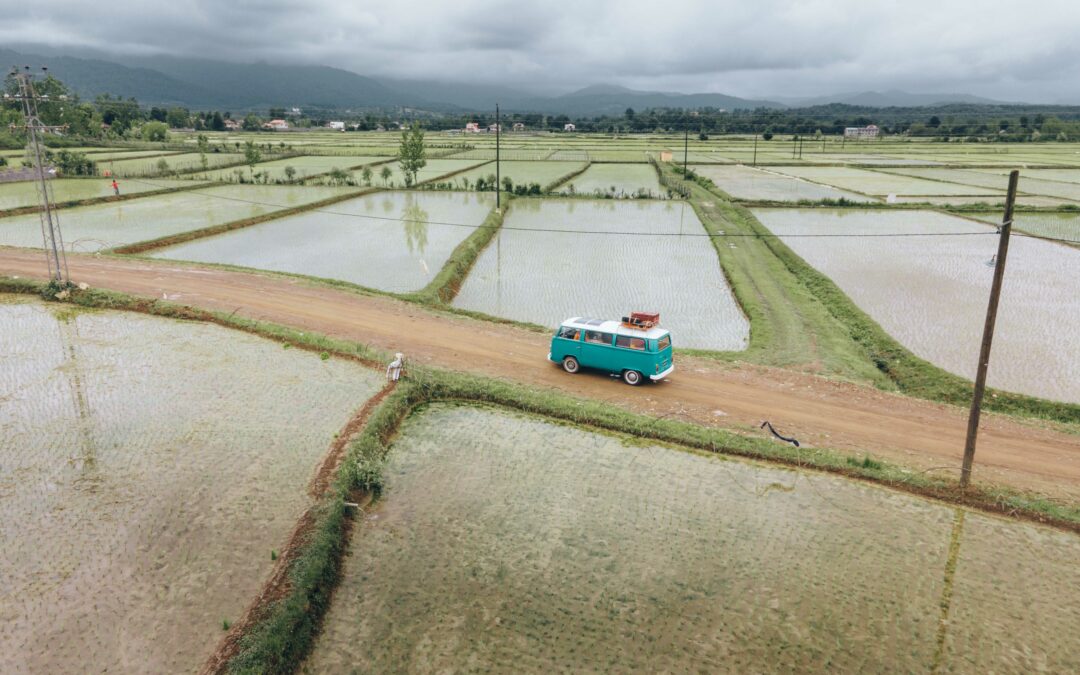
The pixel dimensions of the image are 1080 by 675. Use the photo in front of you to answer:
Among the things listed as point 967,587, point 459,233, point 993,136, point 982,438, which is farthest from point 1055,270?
point 993,136

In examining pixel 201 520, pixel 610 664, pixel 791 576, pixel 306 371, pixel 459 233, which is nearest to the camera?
pixel 610 664

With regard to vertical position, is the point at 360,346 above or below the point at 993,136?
below

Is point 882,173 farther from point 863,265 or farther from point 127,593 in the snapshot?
point 127,593

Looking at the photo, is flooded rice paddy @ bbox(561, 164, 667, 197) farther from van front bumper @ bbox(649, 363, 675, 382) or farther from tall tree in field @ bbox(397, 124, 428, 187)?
van front bumper @ bbox(649, 363, 675, 382)

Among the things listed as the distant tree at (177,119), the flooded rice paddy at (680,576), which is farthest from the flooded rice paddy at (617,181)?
the distant tree at (177,119)

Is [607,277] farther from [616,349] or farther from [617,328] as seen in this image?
[616,349]

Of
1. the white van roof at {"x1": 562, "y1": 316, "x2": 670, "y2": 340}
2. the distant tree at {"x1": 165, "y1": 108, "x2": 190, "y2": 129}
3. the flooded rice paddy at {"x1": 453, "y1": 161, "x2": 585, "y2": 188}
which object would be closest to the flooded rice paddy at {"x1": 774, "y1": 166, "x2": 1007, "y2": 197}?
the flooded rice paddy at {"x1": 453, "y1": 161, "x2": 585, "y2": 188}

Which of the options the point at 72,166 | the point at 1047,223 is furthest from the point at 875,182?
the point at 72,166
